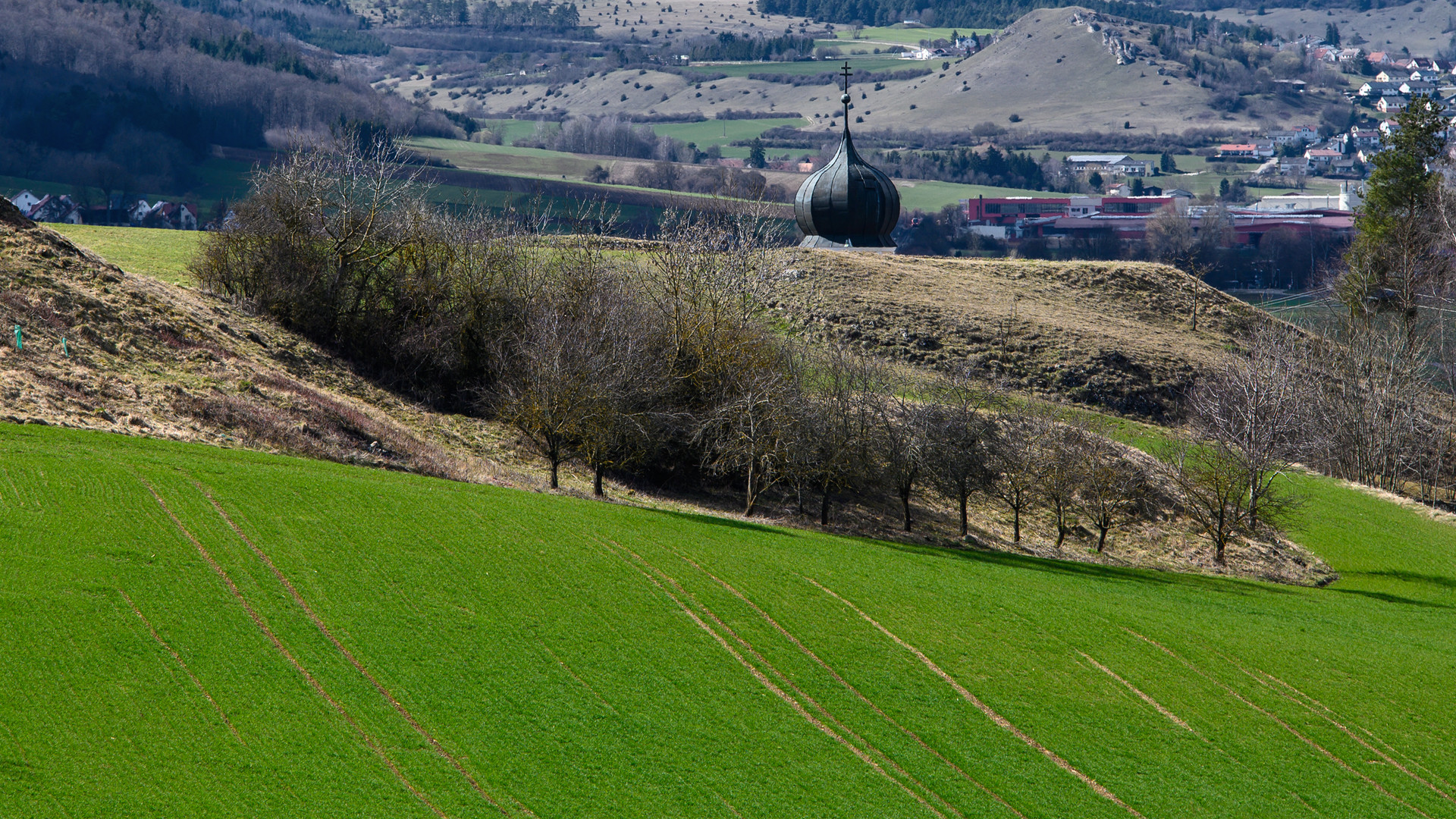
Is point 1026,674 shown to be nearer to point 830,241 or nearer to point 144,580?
point 144,580

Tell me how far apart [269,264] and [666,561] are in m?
25.0

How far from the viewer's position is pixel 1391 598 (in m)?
34.0

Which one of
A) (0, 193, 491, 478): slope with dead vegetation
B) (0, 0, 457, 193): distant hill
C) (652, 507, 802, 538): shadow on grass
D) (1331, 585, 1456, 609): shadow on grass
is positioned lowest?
(1331, 585, 1456, 609): shadow on grass

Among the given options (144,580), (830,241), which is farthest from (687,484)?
(830,241)

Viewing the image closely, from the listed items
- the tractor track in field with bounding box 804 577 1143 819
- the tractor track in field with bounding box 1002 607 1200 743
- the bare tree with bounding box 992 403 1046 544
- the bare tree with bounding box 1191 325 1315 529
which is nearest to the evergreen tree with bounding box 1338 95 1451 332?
the bare tree with bounding box 1191 325 1315 529

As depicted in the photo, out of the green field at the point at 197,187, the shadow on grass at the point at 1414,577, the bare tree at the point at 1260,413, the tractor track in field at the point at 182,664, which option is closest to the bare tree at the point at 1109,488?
the bare tree at the point at 1260,413

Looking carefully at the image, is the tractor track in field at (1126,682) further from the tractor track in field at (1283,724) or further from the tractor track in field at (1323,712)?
the tractor track in field at (1323,712)

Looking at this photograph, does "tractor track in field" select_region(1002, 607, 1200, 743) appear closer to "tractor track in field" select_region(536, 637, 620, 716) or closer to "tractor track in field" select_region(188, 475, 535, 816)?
"tractor track in field" select_region(536, 637, 620, 716)

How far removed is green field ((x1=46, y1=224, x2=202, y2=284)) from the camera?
155ft

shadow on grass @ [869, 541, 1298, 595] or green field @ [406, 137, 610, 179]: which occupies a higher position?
green field @ [406, 137, 610, 179]

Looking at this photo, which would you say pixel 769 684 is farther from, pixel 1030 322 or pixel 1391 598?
pixel 1030 322

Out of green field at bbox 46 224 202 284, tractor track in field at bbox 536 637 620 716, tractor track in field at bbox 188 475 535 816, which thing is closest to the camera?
tractor track in field at bbox 188 475 535 816

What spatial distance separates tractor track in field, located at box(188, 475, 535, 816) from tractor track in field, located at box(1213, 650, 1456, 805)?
52.4 ft

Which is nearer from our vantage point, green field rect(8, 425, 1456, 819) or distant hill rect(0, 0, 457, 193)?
green field rect(8, 425, 1456, 819)
